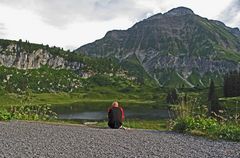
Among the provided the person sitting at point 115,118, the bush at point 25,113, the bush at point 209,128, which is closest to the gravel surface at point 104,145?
the bush at point 209,128

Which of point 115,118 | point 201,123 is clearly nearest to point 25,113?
point 115,118

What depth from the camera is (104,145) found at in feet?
54.3

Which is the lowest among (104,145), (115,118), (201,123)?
(104,145)

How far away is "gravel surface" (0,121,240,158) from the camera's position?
14.3m

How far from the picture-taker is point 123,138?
19125mm

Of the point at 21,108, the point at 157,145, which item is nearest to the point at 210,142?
the point at 157,145

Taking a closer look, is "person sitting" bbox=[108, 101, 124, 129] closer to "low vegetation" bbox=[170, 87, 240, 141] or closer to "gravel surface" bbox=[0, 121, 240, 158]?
"low vegetation" bbox=[170, 87, 240, 141]

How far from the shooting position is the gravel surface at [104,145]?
14.3 metres

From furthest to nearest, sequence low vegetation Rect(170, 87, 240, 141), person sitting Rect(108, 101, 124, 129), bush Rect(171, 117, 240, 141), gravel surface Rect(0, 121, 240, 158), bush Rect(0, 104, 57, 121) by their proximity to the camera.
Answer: bush Rect(0, 104, 57, 121)
person sitting Rect(108, 101, 124, 129)
low vegetation Rect(170, 87, 240, 141)
bush Rect(171, 117, 240, 141)
gravel surface Rect(0, 121, 240, 158)

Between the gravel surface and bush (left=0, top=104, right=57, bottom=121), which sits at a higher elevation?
bush (left=0, top=104, right=57, bottom=121)

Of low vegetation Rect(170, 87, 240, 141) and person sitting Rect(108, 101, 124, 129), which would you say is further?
person sitting Rect(108, 101, 124, 129)

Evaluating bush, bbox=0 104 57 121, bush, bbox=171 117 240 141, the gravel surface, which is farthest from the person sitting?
bush, bbox=0 104 57 121

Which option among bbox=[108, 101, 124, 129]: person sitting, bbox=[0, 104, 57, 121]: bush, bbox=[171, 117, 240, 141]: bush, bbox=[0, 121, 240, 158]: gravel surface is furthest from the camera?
bbox=[0, 104, 57, 121]: bush

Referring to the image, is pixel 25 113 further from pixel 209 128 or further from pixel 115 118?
pixel 209 128
